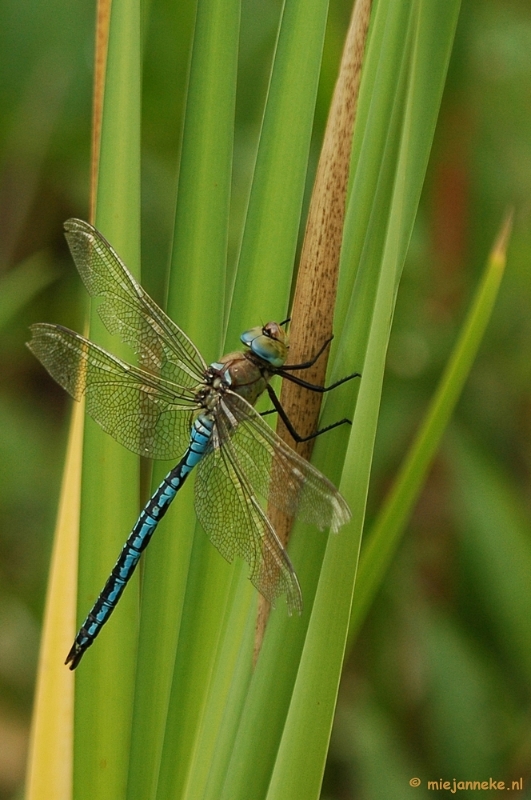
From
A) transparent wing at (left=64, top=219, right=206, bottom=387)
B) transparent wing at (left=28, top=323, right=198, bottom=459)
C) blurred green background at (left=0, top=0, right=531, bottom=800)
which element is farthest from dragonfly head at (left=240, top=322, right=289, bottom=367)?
blurred green background at (left=0, top=0, right=531, bottom=800)

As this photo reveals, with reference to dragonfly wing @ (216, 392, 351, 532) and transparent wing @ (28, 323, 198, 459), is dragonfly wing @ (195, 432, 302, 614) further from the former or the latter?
transparent wing @ (28, 323, 198, 459)

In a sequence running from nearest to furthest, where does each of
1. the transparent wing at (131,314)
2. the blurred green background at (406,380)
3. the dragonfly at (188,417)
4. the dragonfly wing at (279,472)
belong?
the dragonfly wing at (279,472) < the dragonfly at (188,417) < the transparent wing at (131,314) < the blurred green background at (406,380)

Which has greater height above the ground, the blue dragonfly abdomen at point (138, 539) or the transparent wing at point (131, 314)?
the transparent wing at point (131, 314)

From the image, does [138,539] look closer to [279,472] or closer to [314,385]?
[279,472]

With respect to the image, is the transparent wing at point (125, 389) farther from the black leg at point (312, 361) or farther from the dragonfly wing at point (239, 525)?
the black leg at point (312, 361)

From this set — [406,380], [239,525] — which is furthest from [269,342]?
[406,380]

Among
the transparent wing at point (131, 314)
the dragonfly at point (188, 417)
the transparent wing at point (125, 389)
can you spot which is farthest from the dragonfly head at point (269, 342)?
the transparent wing at point (125, 389)
